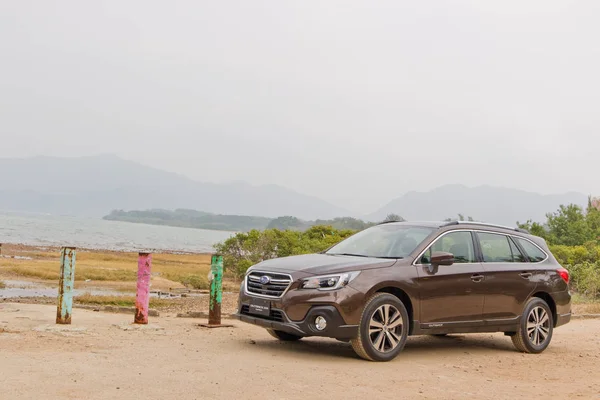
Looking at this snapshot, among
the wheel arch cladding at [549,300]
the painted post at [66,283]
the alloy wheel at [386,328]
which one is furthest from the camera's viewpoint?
the wheel arch cladding at [549,300]

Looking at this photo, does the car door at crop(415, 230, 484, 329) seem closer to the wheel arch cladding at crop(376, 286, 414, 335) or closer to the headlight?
the wheel arch cladding at crop(376, 286, 414, 335)

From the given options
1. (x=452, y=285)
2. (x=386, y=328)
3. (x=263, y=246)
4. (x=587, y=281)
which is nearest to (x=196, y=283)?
(x=263, y=246)

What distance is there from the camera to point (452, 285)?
9750 millimetres

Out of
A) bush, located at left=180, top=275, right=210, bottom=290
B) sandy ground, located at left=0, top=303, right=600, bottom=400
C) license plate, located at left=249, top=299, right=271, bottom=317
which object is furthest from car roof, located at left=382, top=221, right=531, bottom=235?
bush, located at left=180, top=275, right=210, bottom=290

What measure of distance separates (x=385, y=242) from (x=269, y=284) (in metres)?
1.91

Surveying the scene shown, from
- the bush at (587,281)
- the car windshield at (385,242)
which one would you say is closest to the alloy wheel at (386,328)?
the car windshield at (385,242)

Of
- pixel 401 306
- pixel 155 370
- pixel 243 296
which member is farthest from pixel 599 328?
pixel 155 370

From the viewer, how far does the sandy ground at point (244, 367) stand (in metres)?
6.79

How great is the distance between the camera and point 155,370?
297 inches

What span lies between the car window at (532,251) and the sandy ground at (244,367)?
145 centimetres

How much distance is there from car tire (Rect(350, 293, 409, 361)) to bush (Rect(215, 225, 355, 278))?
27.3 meters

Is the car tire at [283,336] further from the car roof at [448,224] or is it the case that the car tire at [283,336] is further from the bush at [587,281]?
the bush at [587,281]

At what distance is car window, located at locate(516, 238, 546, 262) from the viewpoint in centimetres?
1110

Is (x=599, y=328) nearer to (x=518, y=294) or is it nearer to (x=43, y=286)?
(x=518, y=294)
